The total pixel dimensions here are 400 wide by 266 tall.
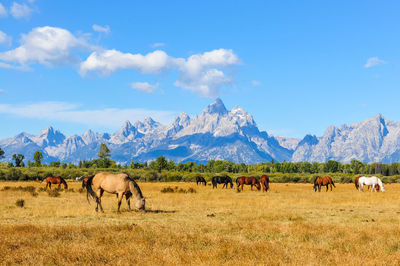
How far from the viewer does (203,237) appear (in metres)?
13.2

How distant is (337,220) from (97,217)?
12.4 m

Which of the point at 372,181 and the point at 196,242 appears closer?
the point at 196,242

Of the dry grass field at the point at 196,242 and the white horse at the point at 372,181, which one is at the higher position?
the white horse at the point at 372,181

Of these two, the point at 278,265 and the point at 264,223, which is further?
the point at 264,223

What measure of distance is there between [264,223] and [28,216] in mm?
12224

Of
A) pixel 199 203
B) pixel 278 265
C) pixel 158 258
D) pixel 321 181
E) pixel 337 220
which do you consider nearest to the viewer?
pixel 278 265

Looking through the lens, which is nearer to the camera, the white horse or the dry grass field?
the dry grass field

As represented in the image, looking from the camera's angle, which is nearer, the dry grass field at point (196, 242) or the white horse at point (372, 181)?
the dry grass field at point (196, 242)

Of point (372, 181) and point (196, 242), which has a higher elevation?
point (372, 181)

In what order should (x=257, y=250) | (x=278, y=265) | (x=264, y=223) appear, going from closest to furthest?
(x=278, y=265) < (x=257, y=250) < (x=264, y=223)

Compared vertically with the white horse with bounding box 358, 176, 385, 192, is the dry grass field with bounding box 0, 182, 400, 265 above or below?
below

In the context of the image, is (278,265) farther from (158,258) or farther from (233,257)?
(158,258)

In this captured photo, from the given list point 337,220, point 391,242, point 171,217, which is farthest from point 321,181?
point 391,242

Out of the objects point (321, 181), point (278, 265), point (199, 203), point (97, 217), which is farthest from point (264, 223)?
point (321, 181)
